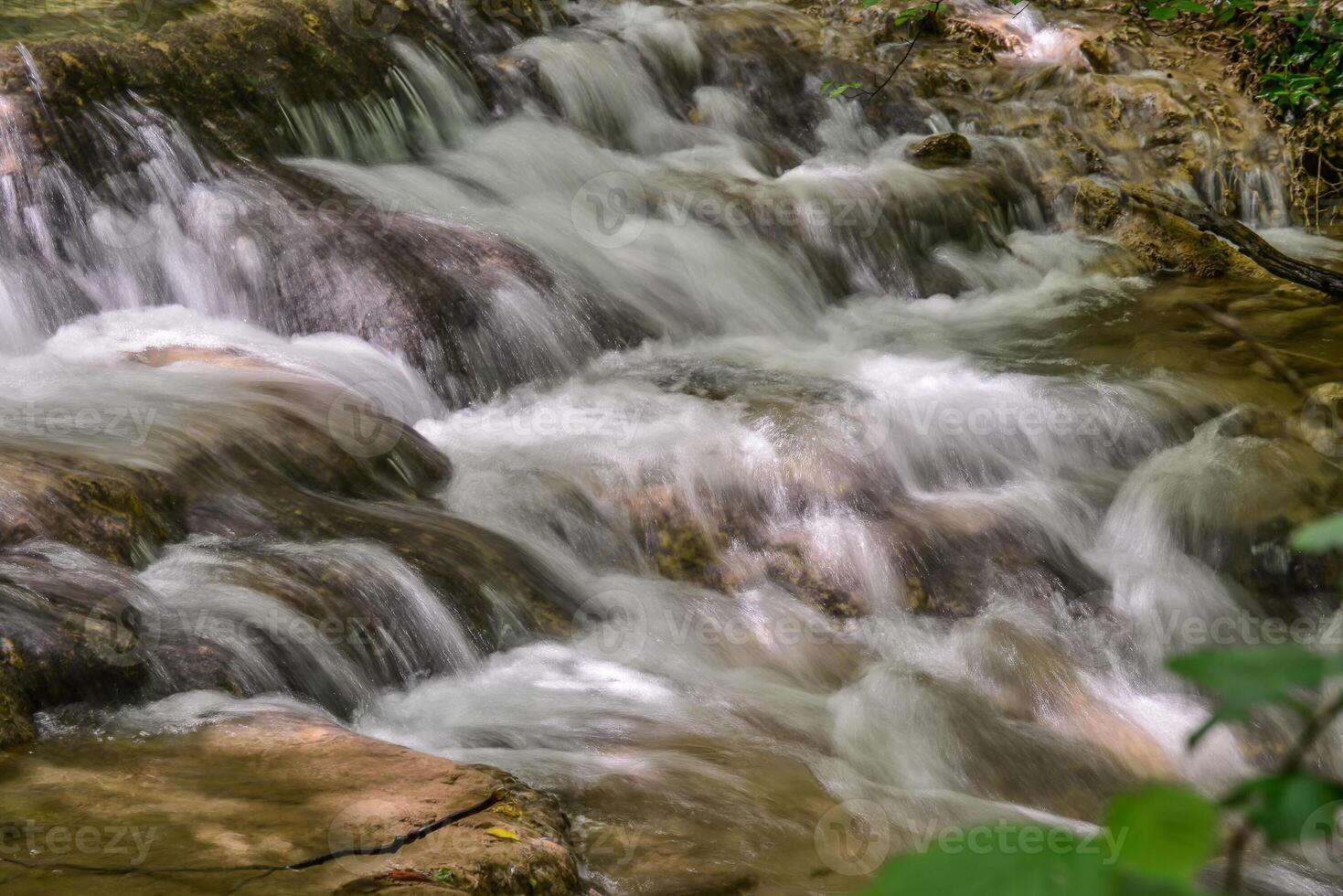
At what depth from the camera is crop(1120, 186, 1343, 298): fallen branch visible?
23.8ft

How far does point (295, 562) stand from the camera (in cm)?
373

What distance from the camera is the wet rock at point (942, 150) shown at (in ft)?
29.2

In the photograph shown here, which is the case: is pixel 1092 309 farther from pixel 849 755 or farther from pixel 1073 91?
pixel 849 755

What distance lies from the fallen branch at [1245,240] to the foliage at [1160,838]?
737 cm

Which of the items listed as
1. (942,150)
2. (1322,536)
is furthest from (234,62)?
(1322,536)

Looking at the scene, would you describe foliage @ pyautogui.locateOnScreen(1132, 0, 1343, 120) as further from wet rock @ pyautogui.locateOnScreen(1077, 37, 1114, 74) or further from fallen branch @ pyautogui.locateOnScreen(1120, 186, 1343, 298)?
fallen branch @ pyautogui.locateOnScreen(1120, 186, 1343, 298)

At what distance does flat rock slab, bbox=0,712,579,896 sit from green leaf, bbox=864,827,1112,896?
5.79 feet

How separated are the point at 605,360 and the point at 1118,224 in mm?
4273

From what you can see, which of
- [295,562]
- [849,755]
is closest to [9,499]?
[295,562]

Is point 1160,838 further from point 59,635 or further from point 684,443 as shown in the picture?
point 684,443

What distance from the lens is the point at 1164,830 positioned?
0.51 meters

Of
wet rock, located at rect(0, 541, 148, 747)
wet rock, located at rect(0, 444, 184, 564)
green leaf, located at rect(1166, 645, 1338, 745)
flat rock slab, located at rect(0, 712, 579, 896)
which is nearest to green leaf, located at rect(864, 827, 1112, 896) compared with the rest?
green leaf, located at rect(1166, 645, 1338, 745)

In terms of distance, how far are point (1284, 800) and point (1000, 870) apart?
0.24 meters

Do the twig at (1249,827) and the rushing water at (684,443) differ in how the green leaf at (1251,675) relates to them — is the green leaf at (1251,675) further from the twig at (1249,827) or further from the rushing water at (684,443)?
the rushing water at (684,443)
